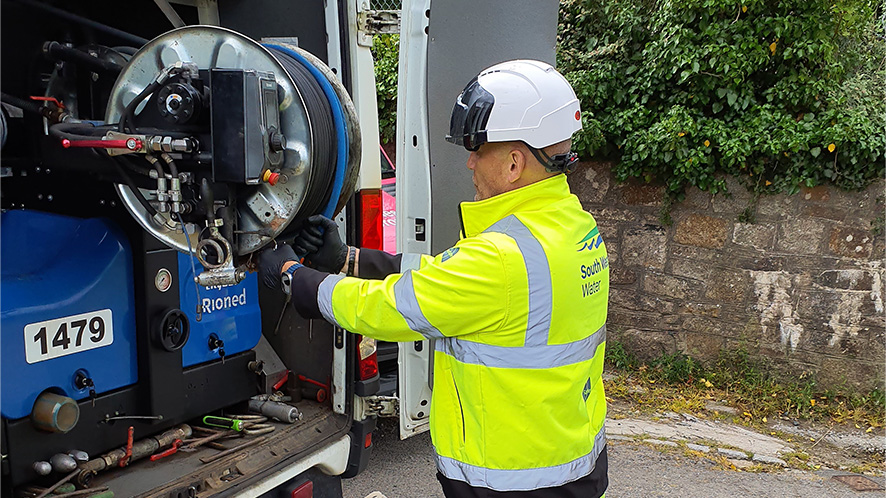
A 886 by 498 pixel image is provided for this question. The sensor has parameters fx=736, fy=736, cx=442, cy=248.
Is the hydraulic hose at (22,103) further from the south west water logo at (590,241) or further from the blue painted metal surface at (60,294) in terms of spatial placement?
the south west water logo at (590,241)

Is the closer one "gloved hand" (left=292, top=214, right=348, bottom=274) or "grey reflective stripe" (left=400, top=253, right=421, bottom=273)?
"gloved hand" (left=292, top=214, right=348, bottom=274)

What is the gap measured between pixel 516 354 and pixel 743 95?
4.29 m

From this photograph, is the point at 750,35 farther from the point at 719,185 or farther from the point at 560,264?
the point at 560,264

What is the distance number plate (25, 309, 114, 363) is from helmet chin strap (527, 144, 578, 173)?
167 cm

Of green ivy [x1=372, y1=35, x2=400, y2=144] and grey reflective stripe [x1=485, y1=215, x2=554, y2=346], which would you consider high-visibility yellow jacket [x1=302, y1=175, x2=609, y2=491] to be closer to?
grey reflective stripe [x1=485, y1=215, x2=554, y2=346]

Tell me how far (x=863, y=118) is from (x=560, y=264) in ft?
13.8

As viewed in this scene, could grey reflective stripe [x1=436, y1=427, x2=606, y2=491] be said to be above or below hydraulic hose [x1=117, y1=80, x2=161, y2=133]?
below

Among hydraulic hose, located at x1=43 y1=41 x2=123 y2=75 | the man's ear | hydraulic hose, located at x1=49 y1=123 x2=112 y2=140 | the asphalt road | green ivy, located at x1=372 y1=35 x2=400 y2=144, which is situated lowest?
the asphalt road

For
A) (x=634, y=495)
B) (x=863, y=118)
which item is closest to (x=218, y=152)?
(x=634, y=495)

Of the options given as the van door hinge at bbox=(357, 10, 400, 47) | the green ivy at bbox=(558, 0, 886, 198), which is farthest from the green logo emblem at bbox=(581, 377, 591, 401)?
the green ivy at bbox=(558, 0, 886, 198)

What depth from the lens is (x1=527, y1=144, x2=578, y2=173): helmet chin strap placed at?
217 centimetres

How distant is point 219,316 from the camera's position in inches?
127

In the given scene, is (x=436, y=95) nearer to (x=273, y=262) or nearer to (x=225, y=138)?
(x=273, y=262)

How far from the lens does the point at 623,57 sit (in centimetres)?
611
